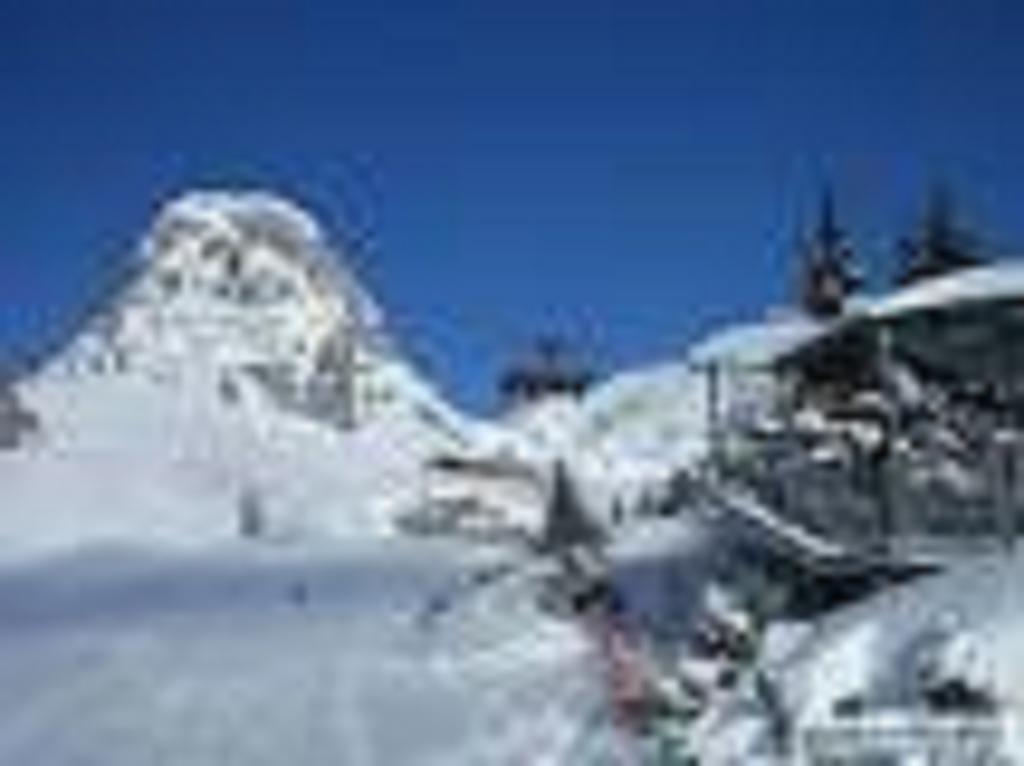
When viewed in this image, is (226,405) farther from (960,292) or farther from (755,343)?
(960,292)

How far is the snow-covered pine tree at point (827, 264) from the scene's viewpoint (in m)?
51.8

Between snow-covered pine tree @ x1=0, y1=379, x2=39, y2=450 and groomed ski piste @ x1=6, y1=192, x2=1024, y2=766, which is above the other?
snow-covered pine tree @ x1=0, y1=379, x2=39, y2=450

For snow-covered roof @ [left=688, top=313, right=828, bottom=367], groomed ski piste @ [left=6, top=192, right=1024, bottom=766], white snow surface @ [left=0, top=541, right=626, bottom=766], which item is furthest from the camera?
snow-covered roof @ [left=688, top=313, right=828, bottom=367]

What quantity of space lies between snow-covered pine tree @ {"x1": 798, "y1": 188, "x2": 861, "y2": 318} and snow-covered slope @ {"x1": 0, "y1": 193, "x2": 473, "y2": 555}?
19.7 meters

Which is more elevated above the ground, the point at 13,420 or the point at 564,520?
the point at 13,420

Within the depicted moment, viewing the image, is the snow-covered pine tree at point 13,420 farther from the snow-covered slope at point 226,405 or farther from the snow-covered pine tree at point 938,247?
the snow-covered pine tree at point 938,247

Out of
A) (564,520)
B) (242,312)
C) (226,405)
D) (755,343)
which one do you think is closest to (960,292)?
(755,343)

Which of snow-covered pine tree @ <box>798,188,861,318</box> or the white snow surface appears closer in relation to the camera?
the white snow surface

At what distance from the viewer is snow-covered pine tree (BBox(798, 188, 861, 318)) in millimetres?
51781

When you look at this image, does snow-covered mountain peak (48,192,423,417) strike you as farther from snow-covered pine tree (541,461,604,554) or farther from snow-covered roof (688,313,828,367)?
snow-covered roof (688,313,828,367)

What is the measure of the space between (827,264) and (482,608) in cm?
1584

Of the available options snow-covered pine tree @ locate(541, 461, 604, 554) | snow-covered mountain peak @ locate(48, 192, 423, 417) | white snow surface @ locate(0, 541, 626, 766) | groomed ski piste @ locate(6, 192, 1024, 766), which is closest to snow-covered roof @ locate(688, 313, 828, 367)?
groomed ski piste @ locate(6, 192, 1024, 766)

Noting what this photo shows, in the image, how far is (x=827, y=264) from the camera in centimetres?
5256

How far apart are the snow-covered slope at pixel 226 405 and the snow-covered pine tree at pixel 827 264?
19678 millimetres
